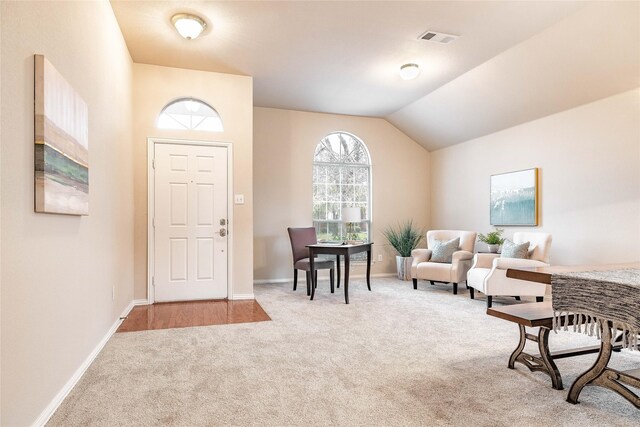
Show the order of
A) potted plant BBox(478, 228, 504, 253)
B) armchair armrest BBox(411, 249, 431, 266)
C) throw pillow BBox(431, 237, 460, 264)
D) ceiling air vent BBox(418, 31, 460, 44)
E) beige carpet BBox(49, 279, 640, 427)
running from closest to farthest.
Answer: beige carpet BBox(49, 279, 640, 427), ceiling air vent BBox(418, 31, 460, 44), potted plant BBox(478, 228, 504, 253), throw pillow BBox(431, 237, 460, 264), armchair armrest BBox(411, 249, 431, 266)

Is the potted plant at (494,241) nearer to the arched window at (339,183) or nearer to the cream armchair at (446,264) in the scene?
the cream armchair at (446,264)

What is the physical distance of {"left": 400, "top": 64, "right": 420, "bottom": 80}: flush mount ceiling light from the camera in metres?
4.38

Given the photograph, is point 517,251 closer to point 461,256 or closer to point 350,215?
point 461,256

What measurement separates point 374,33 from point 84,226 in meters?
2.98

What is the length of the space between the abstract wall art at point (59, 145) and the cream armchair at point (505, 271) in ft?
12.8

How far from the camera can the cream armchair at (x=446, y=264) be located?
510cm

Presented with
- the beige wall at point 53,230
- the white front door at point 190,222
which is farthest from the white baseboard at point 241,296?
the beige wall at point 53,230

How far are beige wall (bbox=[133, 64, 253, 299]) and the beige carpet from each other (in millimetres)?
1281

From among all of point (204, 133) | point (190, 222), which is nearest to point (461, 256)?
point (190, 222)

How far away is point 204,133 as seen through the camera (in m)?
4.59

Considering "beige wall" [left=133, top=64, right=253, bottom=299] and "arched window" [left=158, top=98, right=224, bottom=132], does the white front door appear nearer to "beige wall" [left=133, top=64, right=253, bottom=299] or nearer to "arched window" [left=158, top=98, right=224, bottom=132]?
"beige wall" [left=133, top=64, right=253, bottom=299]

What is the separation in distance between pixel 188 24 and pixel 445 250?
425 centimetres

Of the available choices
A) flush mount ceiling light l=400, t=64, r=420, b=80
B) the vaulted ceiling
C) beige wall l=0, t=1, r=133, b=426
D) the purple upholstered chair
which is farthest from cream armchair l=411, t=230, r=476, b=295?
beige wall l=0, t=1, r=133, b=426

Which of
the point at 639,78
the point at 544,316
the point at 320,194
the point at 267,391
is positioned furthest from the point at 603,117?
the point at 267,391
